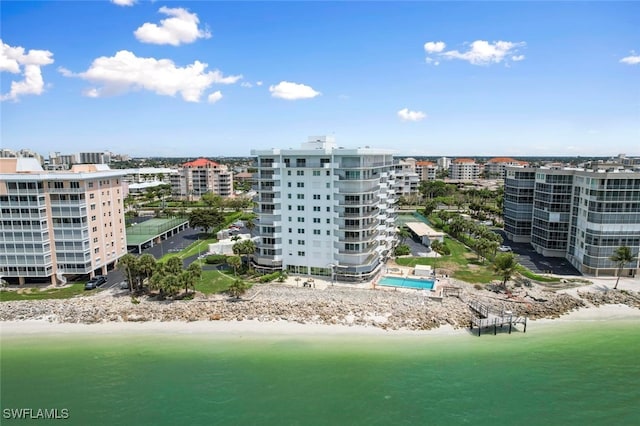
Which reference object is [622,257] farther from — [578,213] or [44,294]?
[44,294]

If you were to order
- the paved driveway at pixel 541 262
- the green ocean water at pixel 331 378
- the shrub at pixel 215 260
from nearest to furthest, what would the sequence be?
the green ocean water at pixel 331 378 < the paved driveway at pixel 541 262 < the shrub at pixel 215 260

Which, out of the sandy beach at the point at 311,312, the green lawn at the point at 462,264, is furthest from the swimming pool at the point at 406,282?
the green lawn at the point at 462,264

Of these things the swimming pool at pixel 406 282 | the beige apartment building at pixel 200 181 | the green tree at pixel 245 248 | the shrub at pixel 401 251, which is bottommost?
the swimming pool at pixel 406 282

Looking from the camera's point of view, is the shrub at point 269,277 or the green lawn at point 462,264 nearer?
the shrub at point 269,277

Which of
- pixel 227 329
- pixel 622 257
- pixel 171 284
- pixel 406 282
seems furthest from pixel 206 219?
pixel 622 257

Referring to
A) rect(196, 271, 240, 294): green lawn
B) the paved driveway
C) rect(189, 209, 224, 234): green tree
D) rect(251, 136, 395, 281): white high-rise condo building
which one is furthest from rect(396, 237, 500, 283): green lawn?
rect(189, 209, 224, 234): green tree

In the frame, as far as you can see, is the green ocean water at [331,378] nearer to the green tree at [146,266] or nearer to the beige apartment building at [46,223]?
the green tree at [146,266]

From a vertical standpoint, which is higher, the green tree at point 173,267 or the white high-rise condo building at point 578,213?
the white high-rise condo building at point 578,213

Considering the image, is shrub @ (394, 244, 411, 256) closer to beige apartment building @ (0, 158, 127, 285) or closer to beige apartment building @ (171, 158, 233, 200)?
beige apartment building @ (0, 158, 127, 285)
